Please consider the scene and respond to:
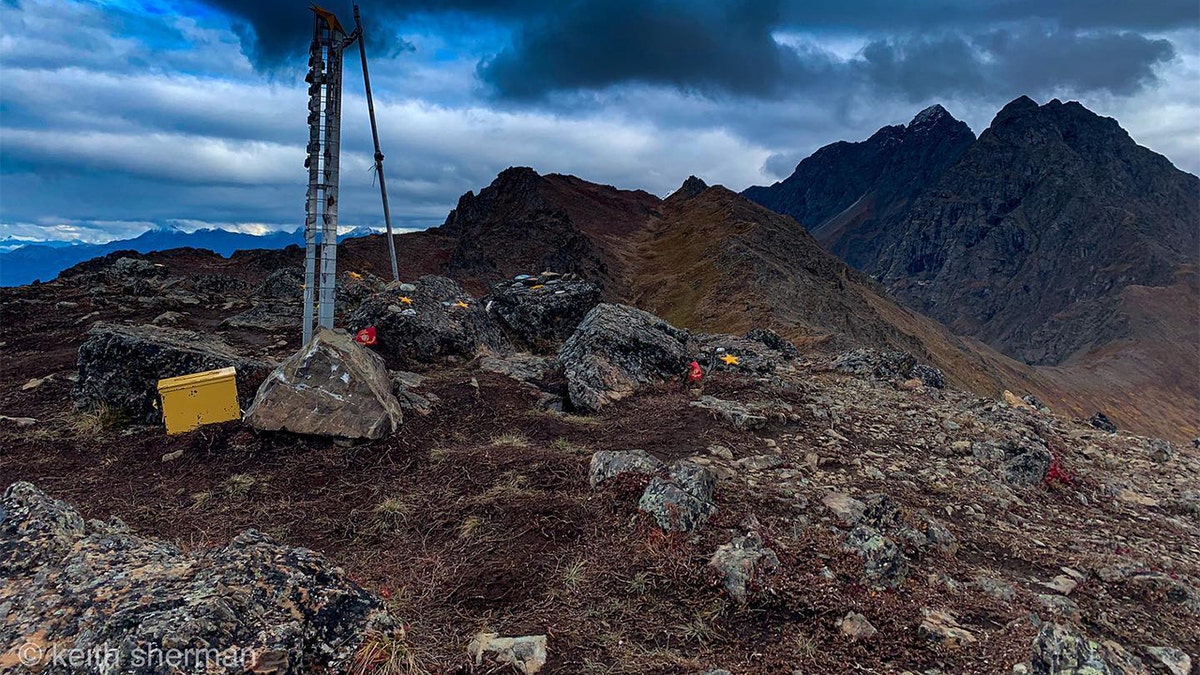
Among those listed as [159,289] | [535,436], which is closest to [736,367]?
[535,436]

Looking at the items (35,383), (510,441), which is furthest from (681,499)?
(35,383)

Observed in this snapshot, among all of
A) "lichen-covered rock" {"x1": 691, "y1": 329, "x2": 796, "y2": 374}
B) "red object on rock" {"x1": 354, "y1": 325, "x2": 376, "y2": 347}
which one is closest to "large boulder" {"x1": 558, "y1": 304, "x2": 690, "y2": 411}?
"lichen-covered rock" {"x1": 691, "y1": 329, "x2": 796, "y2": 374}

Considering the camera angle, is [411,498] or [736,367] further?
[736,367]

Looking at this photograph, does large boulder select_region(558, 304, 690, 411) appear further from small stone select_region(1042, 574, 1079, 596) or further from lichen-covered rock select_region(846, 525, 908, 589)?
small stone select_region(1042, 574, 1079, 596)

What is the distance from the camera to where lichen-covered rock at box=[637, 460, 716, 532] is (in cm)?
525

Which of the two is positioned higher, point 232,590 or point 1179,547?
point 232,590

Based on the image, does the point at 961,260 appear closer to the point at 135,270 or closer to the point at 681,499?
the point at 135,270

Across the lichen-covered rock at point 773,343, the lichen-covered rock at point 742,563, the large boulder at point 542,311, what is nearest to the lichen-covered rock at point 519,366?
the large boulder at point 542,311

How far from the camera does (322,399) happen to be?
7438 mm

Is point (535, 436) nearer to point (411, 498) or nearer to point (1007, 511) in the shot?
point (411, 498)

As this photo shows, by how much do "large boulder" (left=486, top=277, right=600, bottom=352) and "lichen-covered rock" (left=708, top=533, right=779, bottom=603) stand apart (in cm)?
1139

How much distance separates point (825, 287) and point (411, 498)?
47521mm

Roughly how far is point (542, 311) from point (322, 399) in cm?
918

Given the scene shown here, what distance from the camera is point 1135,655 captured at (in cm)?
413
